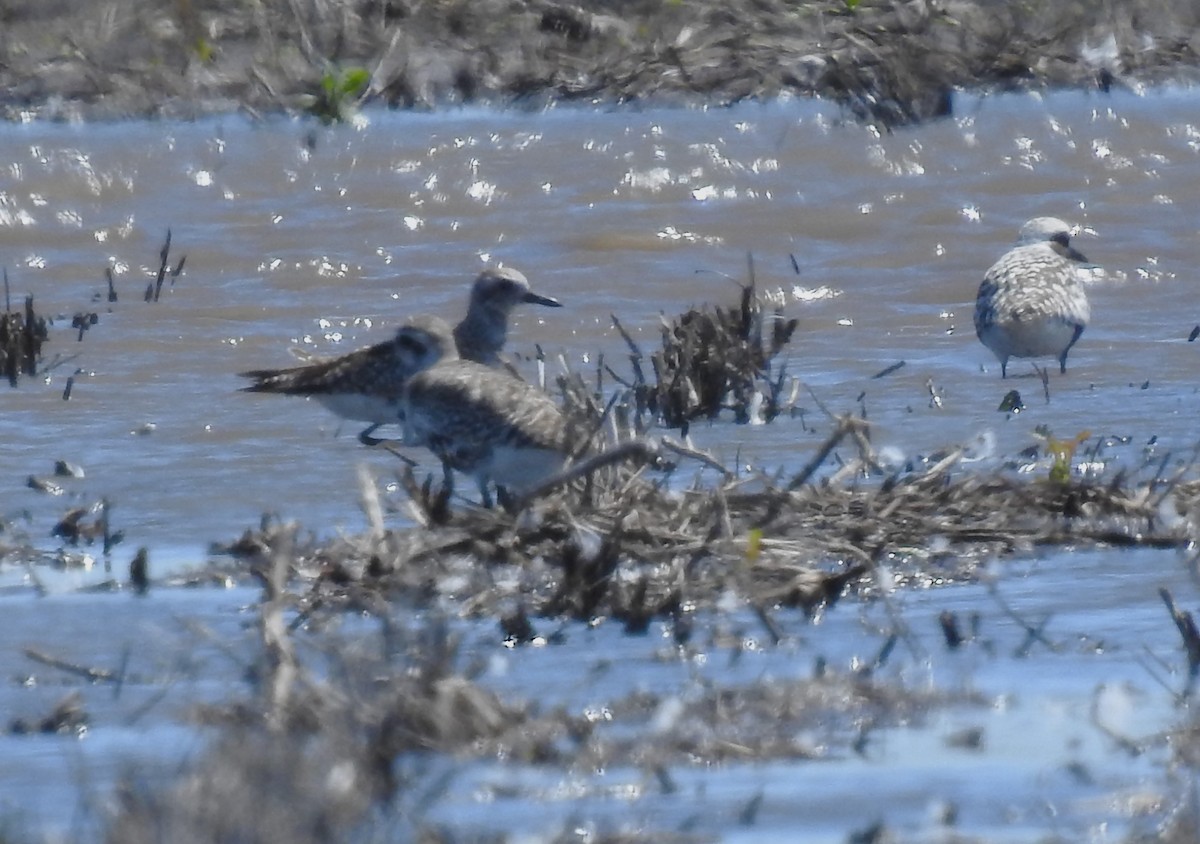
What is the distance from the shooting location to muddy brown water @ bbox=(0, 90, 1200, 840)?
5309 millimetres

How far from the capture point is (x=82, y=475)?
24.5 feet

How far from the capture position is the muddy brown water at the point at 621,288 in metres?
5.31

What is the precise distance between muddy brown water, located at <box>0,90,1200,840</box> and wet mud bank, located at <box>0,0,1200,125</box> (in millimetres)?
410

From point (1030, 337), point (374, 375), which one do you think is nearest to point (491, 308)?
point (374, 375)

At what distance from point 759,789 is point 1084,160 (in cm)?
943

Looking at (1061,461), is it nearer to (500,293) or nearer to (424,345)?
(424,345)

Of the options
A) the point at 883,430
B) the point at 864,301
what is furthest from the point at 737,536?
the point at 864,301

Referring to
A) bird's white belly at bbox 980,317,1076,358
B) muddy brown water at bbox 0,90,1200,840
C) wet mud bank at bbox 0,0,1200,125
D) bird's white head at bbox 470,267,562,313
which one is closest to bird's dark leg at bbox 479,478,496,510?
muddy brown water at bbox 0,90,1200,840

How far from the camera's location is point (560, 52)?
15289 millimetres

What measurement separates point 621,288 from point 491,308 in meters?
2.02

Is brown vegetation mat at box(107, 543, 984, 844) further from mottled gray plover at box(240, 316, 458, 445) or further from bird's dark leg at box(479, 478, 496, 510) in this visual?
mottled gray plover at box(240, 316, 458, 445)

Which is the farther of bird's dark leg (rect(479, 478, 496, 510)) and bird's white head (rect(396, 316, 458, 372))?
bird's white head (rect(396, 316, 458, 372))

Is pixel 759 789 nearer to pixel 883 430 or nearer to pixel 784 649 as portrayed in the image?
pixel 784 649

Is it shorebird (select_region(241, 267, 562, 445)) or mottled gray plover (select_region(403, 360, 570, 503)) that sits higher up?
mottled gray plover (select_region(403, 360, 570, 503))
